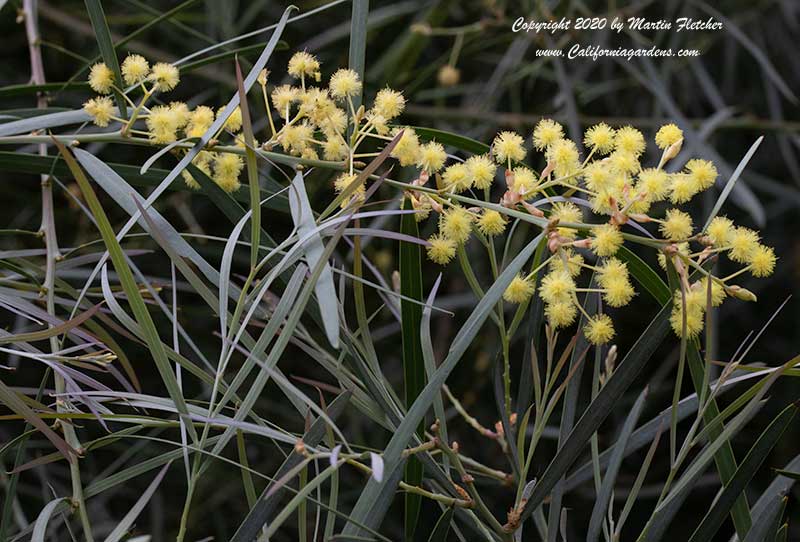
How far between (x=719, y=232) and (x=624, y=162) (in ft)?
0.19

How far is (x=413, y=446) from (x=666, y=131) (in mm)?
217

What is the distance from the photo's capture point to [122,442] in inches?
49.1

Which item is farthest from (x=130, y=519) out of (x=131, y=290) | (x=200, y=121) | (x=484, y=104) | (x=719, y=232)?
(x=484, y=104)

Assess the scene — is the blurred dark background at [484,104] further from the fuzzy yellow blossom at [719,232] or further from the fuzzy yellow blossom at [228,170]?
the fuzzy yellow blossom at [719,232]

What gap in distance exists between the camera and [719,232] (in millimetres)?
435

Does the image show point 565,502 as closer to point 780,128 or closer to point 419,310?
point 780,128

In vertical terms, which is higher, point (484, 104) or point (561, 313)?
point (484, 104)

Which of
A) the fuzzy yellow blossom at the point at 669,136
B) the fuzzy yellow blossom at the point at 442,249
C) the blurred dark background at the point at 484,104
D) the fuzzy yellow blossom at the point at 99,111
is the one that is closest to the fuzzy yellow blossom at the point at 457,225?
the fuzzy yellow blossom at the point at 442,249


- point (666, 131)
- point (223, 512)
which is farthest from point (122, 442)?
point (666, 131)

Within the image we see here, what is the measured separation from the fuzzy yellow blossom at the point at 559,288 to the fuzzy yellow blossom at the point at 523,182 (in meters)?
0.05

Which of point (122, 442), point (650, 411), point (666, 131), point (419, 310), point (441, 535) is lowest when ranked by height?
point (122, 442)

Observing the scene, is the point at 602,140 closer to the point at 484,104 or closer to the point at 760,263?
the point at 760,263

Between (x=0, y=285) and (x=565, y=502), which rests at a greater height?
(x=0, y=285)

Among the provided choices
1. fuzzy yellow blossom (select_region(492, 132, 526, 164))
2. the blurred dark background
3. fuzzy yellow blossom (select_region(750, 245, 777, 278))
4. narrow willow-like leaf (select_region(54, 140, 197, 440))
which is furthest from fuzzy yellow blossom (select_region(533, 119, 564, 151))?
the blurred dark background
